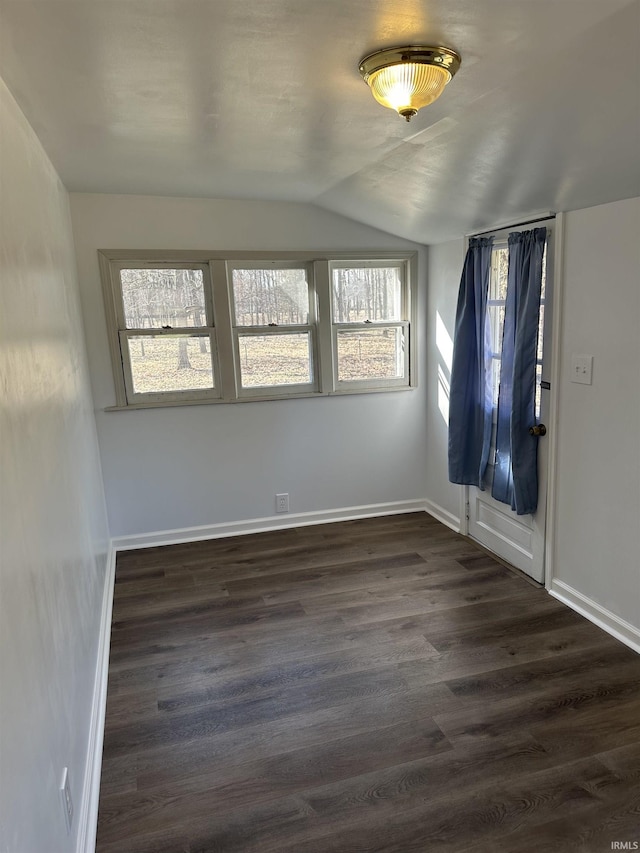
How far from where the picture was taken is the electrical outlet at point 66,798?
58.1 inches

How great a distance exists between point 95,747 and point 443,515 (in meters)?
2.86

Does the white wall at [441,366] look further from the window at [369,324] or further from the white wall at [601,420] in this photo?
the white wall at [601,420]

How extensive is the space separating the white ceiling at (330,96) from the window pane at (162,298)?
0.69 meters

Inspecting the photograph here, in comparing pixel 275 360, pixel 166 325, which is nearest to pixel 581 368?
pixel 275 360

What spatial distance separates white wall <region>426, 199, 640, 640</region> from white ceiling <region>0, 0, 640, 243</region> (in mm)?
217

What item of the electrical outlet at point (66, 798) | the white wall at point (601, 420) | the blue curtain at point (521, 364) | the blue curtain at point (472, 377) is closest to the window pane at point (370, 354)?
the blue curtain at point (472, 377)

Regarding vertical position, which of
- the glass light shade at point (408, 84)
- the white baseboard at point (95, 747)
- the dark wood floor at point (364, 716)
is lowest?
the dark wood floor at point (364, 716)

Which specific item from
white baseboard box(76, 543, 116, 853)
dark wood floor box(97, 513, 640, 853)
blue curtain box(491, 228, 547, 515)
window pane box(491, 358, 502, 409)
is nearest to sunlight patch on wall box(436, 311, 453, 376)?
window pane box(491, 358, 502, 409)

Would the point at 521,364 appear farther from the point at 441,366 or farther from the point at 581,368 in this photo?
the point at 441,366

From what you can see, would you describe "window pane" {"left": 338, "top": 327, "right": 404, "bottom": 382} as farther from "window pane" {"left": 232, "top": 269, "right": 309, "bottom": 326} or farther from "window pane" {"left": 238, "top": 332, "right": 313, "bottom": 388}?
"window pane" {"left": 232, "top": 269, "right": 309, "bottom": 326}

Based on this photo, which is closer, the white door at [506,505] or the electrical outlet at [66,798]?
the electrical outlet at [66,798]

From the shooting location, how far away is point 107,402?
145 inches

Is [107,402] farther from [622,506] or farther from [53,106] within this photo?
[622,506]

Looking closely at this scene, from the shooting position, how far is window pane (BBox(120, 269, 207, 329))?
3.64m
